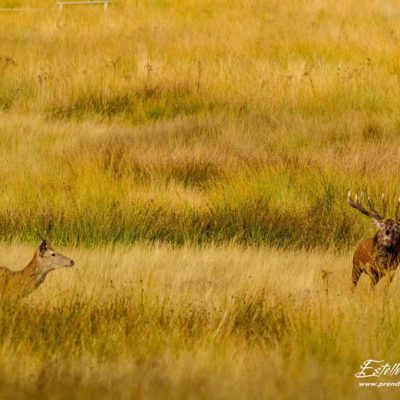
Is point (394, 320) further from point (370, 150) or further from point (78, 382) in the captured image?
point (370, 150)

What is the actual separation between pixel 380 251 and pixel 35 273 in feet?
5.46

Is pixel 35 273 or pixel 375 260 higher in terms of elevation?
pixel 375 260

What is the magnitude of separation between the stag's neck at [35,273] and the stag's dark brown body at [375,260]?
1538 millimetres

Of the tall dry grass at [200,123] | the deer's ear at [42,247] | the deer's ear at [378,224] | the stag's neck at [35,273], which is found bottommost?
the tall dry grass at [200,123]

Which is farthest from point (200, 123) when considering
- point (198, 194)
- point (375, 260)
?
point (375, 260)

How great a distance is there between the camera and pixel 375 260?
→ 5.87m

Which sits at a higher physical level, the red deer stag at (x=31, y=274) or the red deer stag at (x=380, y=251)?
the red deer stag at (x=380, y=251)

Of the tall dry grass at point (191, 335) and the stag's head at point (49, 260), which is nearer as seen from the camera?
the tall dry grass at point (191, 335)

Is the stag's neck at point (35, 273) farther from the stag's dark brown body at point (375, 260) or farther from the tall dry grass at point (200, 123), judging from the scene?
the tall dry grass at point (200, 123)

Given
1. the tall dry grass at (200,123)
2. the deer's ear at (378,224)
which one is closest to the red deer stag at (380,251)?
the deer's ear at (378,224)

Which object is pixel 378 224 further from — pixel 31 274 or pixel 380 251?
pixel 31 274

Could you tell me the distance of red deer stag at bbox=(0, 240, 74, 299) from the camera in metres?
5.52

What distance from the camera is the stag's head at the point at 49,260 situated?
595 centimetres

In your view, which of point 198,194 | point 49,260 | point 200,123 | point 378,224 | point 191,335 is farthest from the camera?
point 200,123
